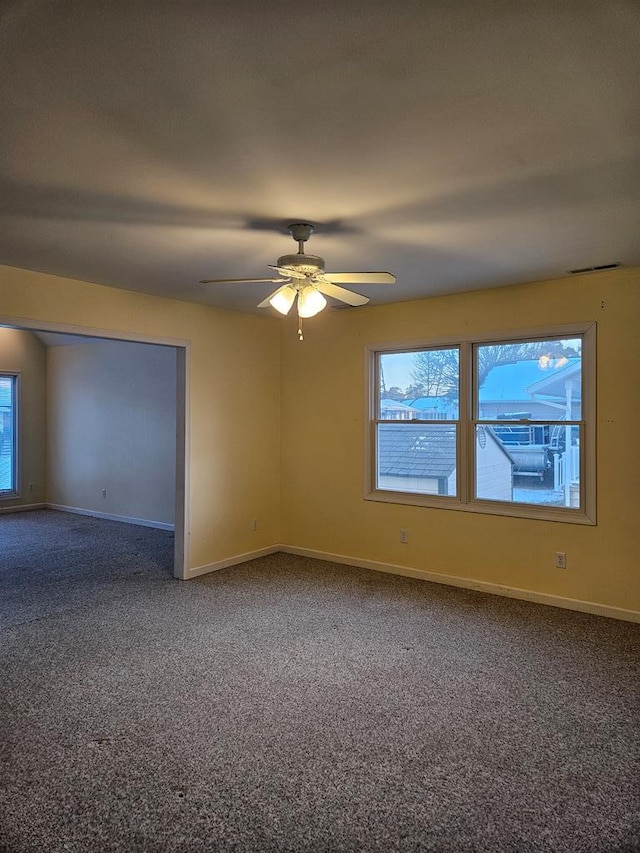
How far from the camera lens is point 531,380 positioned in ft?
14.6

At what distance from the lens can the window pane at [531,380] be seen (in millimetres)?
4250

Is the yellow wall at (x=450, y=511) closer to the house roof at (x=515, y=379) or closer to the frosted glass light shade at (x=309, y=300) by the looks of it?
the house roof at (x=515, y=379)

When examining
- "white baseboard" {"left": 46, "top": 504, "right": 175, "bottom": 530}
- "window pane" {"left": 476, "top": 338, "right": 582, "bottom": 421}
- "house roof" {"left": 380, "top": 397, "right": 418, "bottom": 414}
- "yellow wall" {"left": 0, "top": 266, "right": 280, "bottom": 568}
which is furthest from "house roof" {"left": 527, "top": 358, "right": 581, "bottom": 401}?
"white baseboard" {"left": 46, "top": 504, "right": 175, "bottom": 530}

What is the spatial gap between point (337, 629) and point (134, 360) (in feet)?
17.3

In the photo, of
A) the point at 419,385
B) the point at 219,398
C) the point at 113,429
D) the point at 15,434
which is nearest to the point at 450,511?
the point at 419,385

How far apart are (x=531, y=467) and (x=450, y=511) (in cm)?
81

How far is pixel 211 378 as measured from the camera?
17.3ft

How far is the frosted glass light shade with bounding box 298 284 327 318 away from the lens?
3074mm

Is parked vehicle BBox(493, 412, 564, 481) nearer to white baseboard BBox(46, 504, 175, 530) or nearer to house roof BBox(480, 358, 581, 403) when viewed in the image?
house roof BBox(480, 358, 581, 403)

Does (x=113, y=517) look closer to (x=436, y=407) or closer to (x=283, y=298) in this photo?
(x=436, y=407)

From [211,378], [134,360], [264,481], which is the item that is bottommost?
[264,481]

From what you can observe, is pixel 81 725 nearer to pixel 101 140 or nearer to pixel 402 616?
pixel 402 616

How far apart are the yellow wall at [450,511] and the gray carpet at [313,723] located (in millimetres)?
343

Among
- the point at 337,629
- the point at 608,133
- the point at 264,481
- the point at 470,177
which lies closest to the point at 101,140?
the point at 470,177
